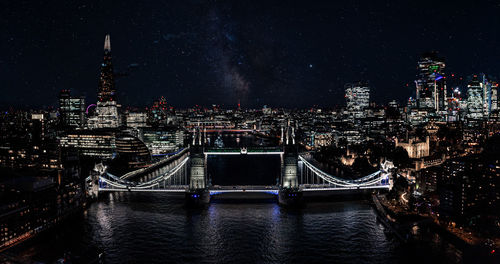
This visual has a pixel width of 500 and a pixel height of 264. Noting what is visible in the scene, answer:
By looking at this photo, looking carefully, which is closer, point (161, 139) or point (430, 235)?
point (430, 235)

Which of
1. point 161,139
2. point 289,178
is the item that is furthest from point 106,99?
point 289,178

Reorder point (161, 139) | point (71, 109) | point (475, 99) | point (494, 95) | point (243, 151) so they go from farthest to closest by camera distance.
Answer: point (494, 95) < point (475, 99) < point (71, 109) < point (161, 139) < point (243, 151)

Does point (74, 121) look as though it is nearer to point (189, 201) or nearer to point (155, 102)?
point (155, 102)

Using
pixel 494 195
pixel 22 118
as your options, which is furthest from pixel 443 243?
pixel 22 118

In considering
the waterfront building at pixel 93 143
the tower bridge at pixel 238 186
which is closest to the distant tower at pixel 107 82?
the waterfront building at pixel 93 143

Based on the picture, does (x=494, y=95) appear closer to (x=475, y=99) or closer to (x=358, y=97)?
(x=475, y=99)

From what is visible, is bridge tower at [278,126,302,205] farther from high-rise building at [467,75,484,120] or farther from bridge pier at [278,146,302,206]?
high-rise building at [467,75,484,120]

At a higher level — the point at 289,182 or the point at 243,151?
the point at 243,151

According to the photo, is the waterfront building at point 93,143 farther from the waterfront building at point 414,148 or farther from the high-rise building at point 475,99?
the high-rise building at point 475,99
